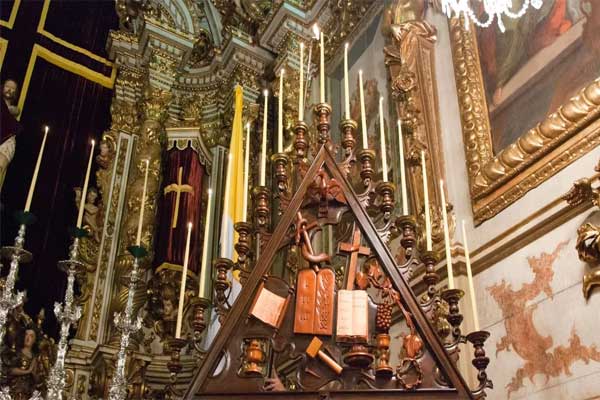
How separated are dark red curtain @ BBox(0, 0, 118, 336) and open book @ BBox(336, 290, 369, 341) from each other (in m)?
4.27

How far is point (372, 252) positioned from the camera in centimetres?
206

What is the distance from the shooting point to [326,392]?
1761mm

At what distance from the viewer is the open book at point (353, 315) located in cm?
185

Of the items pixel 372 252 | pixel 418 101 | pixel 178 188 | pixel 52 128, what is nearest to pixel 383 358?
pixel 372 252

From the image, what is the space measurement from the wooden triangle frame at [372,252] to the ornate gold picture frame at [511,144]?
51.1 inches

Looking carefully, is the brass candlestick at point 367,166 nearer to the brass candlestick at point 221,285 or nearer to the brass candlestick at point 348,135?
the brass candlestick at point 348,135

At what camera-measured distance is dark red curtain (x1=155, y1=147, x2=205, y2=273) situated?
5969 mm

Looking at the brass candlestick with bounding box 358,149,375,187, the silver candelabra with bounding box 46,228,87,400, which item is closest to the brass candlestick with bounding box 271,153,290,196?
the brass candlestick with bounding box 358,149,375,187

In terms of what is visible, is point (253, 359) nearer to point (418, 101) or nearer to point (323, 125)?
point (323, 125)

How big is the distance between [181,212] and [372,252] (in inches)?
175

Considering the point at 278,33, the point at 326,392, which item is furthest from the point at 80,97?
the point at 326,392

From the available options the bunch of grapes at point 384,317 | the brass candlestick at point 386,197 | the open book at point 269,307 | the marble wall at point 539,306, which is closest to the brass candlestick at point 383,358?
the bunch of grapes at point 384,317

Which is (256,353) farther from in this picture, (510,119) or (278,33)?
(278,33)

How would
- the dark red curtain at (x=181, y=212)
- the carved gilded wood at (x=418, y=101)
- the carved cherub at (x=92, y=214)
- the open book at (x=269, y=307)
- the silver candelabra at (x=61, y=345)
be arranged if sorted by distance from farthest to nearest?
the carved cherub at (x=92, y=214)
the dark red curtain at (x=181, y=212)
the carved gilded wood at (x=418, y=101)
the silver candelabra at (x=61, y=345)
the open book at (x=269, y=307)
